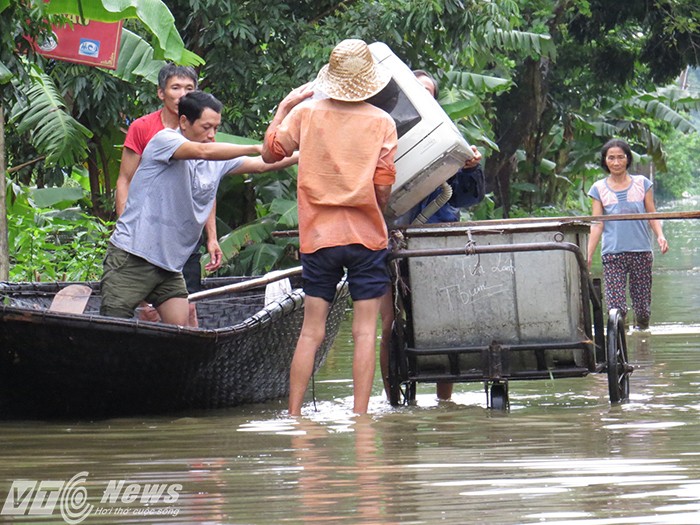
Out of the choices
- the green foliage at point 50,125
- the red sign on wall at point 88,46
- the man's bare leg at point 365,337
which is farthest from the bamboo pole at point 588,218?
the green foliage at point 50,125

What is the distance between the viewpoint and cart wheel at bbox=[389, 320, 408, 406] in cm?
664

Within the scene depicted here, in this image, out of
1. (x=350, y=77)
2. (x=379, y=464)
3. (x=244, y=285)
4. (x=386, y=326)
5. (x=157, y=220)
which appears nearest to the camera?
(x=379, y=464)

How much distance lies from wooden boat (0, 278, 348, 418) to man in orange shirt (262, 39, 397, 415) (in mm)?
666

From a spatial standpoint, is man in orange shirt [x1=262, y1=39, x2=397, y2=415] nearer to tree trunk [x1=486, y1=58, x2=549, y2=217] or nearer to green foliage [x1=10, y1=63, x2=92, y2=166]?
green foliage [x1=10, y1=63, x2=92, y2=166]

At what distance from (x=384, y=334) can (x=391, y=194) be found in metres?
0.86

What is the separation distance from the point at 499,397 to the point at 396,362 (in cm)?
55

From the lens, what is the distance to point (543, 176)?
35125mm

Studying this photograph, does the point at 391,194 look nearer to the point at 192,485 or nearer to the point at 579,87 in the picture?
the point at 192,485

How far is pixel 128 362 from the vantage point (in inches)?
259

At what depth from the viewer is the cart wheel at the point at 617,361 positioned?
6.70 metres

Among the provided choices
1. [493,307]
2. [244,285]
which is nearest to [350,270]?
[493,307]

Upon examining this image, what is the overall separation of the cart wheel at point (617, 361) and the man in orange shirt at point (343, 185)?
4.06 ft

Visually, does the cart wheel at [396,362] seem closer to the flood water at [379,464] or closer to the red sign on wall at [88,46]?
the flood water at [379,464]

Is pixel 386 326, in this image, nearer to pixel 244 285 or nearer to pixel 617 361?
pixel 244 285
